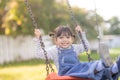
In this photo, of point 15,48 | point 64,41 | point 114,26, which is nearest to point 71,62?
A: point 64,41

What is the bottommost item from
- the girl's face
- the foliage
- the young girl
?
the young girl

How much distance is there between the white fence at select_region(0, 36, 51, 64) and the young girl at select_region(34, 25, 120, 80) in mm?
12671

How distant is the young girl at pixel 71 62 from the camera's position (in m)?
3.78

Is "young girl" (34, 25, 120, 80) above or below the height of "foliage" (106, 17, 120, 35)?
below

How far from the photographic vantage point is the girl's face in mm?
4219

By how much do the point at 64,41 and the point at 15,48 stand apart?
573 inches

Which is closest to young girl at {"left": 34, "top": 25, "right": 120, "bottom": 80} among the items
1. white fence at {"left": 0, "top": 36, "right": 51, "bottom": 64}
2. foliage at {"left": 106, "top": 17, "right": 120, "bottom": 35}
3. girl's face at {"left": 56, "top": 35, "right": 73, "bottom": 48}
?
girl's face at {"left": 56, "top": 35, "right": 73, "bottom": 48}

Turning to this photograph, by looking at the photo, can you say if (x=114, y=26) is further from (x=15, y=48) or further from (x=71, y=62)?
(x=71, y=62)

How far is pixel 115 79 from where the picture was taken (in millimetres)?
3846

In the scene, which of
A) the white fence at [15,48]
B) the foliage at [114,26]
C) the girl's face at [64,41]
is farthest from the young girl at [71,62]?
the foliage at [114,26]

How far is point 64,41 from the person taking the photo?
423 cm

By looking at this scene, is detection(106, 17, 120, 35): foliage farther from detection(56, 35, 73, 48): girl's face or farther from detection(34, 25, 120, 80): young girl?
detection(56, 35, 73, 48): girl's face

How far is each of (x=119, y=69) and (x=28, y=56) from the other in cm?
1622

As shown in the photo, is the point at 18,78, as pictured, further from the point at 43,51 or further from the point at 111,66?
the point at 111,66
